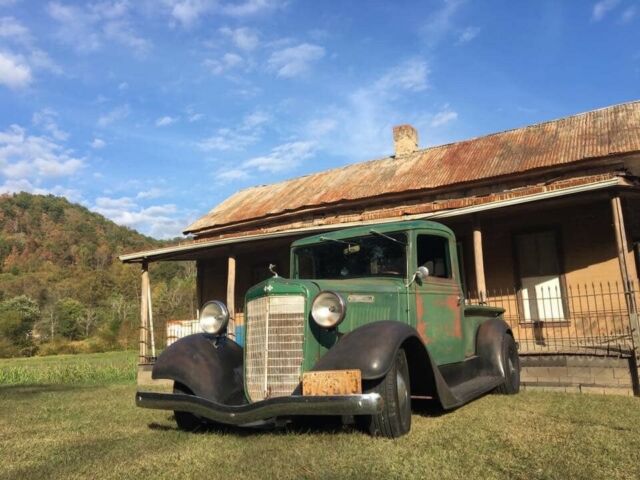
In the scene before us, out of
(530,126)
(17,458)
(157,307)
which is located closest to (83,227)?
(157,307)

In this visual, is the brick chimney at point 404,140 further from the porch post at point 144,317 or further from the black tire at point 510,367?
the black tire at point 510,367

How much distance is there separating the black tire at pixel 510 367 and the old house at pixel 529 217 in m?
0.78

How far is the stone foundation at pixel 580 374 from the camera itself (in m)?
6.44

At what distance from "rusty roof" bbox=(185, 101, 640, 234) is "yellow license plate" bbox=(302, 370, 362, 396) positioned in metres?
8.73

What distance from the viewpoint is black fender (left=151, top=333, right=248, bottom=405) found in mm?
4371

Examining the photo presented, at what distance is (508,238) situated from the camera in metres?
11.0

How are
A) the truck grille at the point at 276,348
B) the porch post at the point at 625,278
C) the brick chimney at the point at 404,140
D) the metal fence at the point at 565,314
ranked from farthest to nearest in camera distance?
the brick chimney at the point at 404,140, the metal fence at the point at 565,314, the porch post at the point at 625,278, the truck grille at the point at 276,348

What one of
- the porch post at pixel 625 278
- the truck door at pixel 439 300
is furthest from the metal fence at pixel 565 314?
the truck door at pixel 439 300

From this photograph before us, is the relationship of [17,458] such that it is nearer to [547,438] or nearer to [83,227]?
[547,438]

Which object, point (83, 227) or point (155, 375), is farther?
point (83, 227)

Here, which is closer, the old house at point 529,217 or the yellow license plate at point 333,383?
the yellow license plate at point 333,383

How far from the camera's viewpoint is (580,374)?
673cm

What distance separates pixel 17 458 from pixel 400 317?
10.5 ft

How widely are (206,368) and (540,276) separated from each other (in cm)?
828
